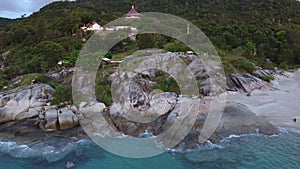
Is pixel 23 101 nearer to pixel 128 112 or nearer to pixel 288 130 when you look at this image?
pixel 128 112

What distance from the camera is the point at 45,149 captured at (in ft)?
57.5

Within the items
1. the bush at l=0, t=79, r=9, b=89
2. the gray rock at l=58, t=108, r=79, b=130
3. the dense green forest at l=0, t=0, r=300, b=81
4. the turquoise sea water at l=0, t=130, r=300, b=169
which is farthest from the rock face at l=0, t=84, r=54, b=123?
the dense green forest at l=0, t=0, r=300, b=81

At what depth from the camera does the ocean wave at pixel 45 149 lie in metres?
16.8

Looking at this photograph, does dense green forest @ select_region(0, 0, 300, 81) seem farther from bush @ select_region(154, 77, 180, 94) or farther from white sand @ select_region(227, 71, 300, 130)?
bush @ select_region(154, 77, 180, 94)

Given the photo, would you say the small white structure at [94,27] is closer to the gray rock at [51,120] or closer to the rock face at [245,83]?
the rock face at [245,83]

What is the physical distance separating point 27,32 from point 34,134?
34.7m

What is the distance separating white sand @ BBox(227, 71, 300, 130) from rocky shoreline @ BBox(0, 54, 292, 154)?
0.56 metres

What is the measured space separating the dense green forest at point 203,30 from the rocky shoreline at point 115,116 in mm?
9302

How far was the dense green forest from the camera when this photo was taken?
34.5 metres

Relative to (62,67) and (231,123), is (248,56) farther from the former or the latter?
(62,67)

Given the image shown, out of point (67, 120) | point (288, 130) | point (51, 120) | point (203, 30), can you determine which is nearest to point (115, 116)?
point (67, 120)

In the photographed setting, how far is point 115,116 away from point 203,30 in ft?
104

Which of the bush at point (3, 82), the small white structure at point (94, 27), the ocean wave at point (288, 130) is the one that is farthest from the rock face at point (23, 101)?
the small white structure at point (94, 27)

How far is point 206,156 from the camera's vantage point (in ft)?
52.6
